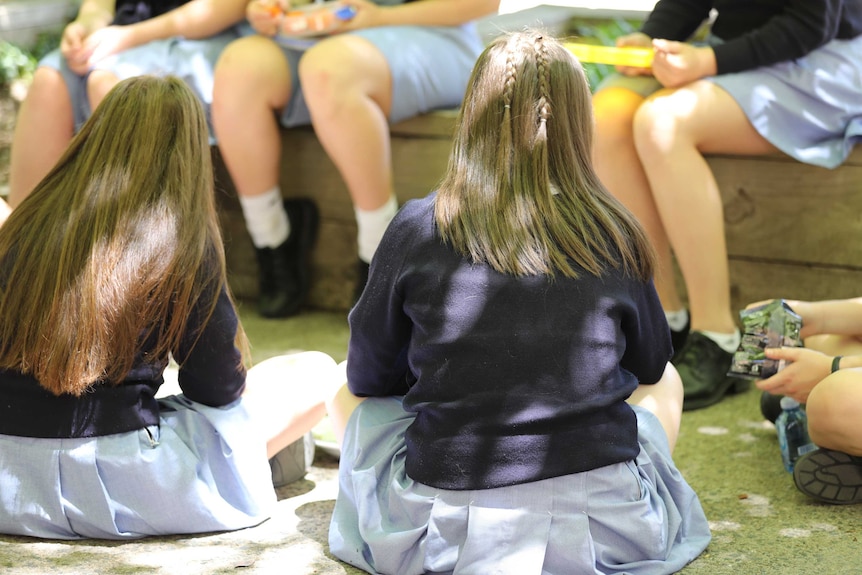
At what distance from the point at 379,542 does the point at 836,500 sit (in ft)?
3.08

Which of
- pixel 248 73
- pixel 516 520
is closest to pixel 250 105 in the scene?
pixel 248 73

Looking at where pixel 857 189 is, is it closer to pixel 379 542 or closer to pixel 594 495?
pixel 594 495

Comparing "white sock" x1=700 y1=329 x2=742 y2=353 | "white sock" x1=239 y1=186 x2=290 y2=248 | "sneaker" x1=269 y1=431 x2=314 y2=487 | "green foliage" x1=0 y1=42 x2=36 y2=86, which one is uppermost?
"green foliage" x1=0 y1=42 x2=36 y2=86

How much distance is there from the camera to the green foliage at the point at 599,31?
3.96 meters

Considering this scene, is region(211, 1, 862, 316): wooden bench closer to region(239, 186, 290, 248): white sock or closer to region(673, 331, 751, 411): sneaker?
region(239, 186, 290, 248): white sock

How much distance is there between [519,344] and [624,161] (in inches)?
49.7

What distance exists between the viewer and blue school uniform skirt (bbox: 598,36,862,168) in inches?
113

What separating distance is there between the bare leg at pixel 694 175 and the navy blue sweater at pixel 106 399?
4.13ft

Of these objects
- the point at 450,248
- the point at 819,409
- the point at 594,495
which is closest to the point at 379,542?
the point at 594,495

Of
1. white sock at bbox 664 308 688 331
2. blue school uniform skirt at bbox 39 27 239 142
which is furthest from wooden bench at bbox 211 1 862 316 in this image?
blue school uniform skirt at bbox 39 27 239 142

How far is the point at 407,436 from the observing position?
1949 millimetres

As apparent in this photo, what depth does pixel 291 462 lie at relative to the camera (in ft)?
7.97

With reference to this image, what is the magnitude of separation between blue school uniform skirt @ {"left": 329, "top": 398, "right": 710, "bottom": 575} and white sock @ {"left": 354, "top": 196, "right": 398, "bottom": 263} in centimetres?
134

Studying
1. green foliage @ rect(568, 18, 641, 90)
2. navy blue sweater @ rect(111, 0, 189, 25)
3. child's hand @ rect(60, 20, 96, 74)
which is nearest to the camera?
child's hand @ rect(60, 20, 96, 74)
